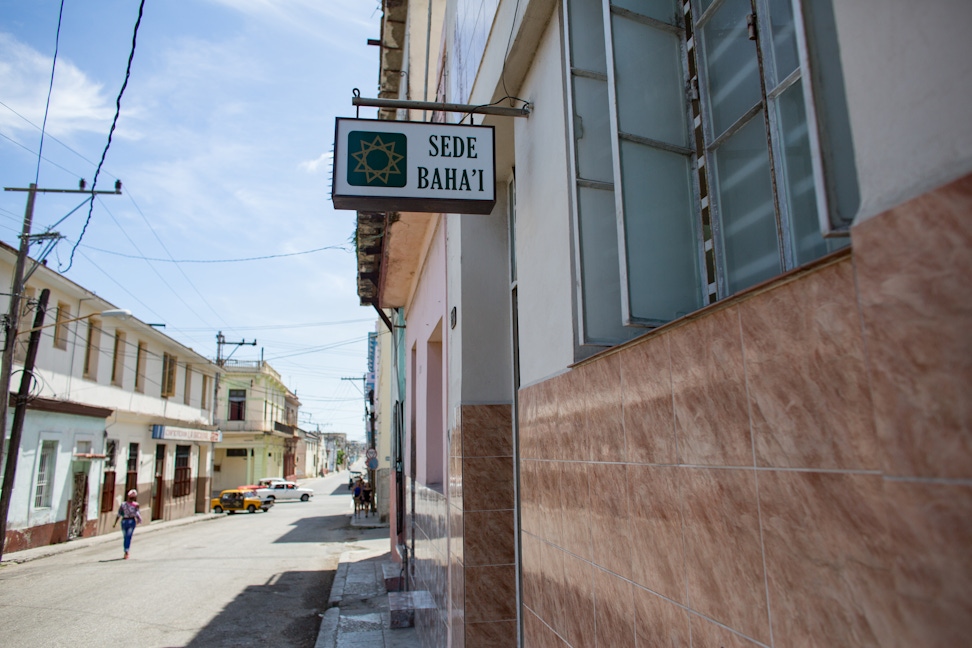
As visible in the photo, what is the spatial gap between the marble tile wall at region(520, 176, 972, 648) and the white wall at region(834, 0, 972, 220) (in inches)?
2.9

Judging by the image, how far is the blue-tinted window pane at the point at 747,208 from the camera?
88.0 inches

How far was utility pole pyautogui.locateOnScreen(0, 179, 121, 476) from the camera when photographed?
1441 centimetres

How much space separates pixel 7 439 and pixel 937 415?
798 inches

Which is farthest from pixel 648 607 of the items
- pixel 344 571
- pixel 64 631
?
pixel 344 571

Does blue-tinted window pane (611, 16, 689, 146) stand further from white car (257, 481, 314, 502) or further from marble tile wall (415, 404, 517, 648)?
white car (257, 481, 314, 502)

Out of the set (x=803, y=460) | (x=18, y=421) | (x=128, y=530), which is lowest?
(x=128, y=530)

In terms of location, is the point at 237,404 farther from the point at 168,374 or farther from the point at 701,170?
the point at 701,170

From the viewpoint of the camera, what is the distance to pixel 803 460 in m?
1.41

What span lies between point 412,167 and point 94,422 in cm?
2170

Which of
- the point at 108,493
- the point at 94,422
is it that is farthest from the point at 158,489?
the point at 94,422

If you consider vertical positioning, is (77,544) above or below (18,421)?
below

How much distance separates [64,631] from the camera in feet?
27.4

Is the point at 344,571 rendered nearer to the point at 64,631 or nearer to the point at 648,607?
the point at 64,631

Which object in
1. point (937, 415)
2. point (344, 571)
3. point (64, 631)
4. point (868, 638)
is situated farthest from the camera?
point (344, 571)
